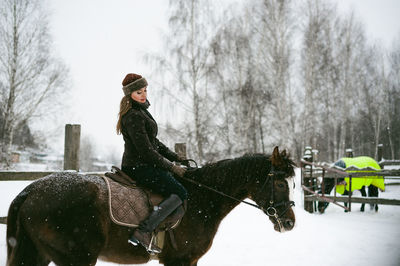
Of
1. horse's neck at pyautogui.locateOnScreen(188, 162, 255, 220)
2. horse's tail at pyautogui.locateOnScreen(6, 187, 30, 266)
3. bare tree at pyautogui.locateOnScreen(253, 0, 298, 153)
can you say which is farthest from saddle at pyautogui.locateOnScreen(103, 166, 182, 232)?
bare tree at pyautogui.locateOnScreen(253, 0, 298, 153)

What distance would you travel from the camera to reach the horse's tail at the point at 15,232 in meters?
2.19

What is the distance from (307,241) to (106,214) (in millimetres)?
4843

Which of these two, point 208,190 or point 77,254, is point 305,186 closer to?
point 208,190

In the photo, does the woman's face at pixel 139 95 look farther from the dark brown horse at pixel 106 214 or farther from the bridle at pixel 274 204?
the bridle at pixel 274 204

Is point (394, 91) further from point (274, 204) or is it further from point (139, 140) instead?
point (139, 140)

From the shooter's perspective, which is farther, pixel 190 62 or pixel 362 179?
pixel 190 62

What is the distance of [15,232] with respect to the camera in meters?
2.25

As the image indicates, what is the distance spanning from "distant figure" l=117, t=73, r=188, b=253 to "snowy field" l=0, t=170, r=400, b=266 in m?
2.34

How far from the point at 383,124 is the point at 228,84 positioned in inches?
726

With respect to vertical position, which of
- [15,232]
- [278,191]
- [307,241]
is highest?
[278,191]

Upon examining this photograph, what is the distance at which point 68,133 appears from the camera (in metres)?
4.57

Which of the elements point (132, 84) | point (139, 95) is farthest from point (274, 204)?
point (132, 84)

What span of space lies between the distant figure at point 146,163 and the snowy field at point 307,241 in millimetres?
2337

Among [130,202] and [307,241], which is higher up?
[130,202]
